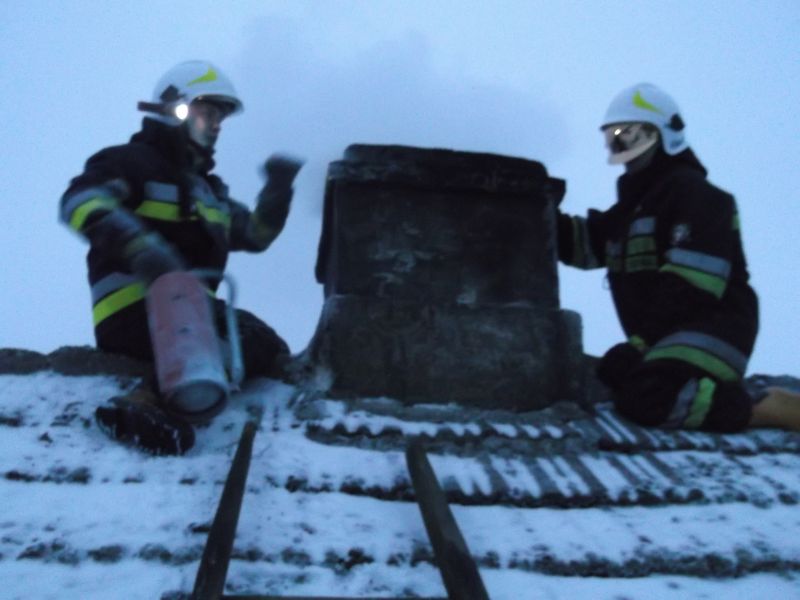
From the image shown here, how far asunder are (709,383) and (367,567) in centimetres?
178

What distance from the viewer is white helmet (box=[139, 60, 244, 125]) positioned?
3553mm

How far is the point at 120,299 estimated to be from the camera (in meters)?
3.12

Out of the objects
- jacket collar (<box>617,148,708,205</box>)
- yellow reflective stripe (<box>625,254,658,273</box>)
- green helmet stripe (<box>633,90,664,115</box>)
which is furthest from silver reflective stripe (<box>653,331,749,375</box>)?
green helmet stripe (<box>633,90,664,115</box>)

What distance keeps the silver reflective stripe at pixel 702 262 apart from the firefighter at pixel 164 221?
177cm

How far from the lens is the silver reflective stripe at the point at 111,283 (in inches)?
124

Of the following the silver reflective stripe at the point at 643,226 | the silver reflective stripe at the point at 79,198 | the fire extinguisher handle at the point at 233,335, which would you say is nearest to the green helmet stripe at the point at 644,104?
the silver reflective stripe at the point at 643,226

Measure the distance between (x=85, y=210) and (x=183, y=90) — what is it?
0.98 meters

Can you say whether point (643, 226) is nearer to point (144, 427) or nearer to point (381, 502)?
point (381, 502)

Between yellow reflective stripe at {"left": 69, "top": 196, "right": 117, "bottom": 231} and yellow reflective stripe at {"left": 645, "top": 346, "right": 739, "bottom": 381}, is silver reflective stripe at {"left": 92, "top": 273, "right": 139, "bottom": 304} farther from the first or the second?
yellow reflective stripe at {"left": 645, "top": 346, "right": 739, "bottom": 381}

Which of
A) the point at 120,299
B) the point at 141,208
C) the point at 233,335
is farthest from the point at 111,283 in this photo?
→ the point at 233,335

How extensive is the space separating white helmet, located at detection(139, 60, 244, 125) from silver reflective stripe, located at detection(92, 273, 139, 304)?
2.68ft

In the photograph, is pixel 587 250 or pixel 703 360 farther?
pixel 587 250

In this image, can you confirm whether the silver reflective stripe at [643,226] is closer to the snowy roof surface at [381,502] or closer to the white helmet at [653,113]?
the white helmet at [653,113]

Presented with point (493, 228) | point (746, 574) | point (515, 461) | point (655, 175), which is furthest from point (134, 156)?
point (746, 574)
